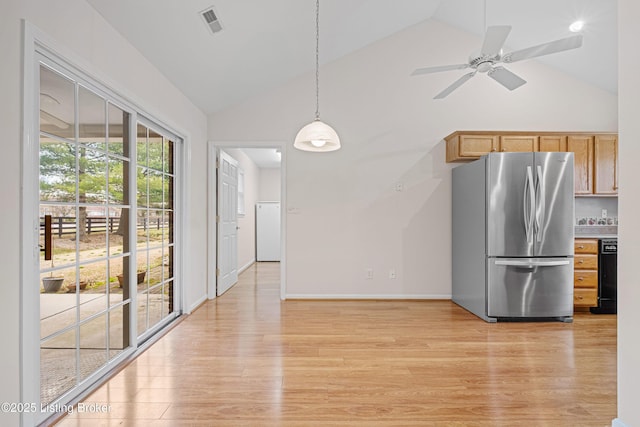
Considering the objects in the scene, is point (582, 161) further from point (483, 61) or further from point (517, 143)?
point (483, 61)

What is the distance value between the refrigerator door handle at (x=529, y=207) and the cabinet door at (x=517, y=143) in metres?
0.66

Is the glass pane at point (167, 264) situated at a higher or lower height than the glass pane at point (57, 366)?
higher

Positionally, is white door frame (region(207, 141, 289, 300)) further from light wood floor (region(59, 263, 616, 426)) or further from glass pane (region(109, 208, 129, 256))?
glass pane (region(109, 208, 129, 256))

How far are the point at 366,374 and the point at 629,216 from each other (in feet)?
6.01

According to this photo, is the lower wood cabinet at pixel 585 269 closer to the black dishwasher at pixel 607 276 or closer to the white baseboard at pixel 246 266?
the black dishwasher at pixel 607 276

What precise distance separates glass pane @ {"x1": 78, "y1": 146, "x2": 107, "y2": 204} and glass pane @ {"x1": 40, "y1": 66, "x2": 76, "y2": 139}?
0.18 metres

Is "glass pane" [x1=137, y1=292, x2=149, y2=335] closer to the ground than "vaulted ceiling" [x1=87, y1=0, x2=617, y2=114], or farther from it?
closer to the ground

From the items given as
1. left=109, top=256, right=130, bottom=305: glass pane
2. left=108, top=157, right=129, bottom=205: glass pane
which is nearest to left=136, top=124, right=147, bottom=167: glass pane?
left=108, top=157, right=129, bottom=205: glass pane

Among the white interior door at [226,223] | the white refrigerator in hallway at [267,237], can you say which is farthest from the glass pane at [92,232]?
the white refrigerator in hallway at [267,237]

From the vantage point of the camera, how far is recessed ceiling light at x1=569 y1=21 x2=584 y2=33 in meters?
3.88

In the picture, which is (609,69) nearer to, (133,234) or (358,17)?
(358,17)

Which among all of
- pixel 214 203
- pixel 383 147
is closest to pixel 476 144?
pixel 383 147

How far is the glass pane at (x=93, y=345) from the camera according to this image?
2.32 metres

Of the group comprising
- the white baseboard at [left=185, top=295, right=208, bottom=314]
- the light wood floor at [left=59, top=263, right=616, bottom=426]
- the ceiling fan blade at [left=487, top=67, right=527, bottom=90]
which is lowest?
the light wood floor at [left=59, top=263, right=616, bottom=426]
